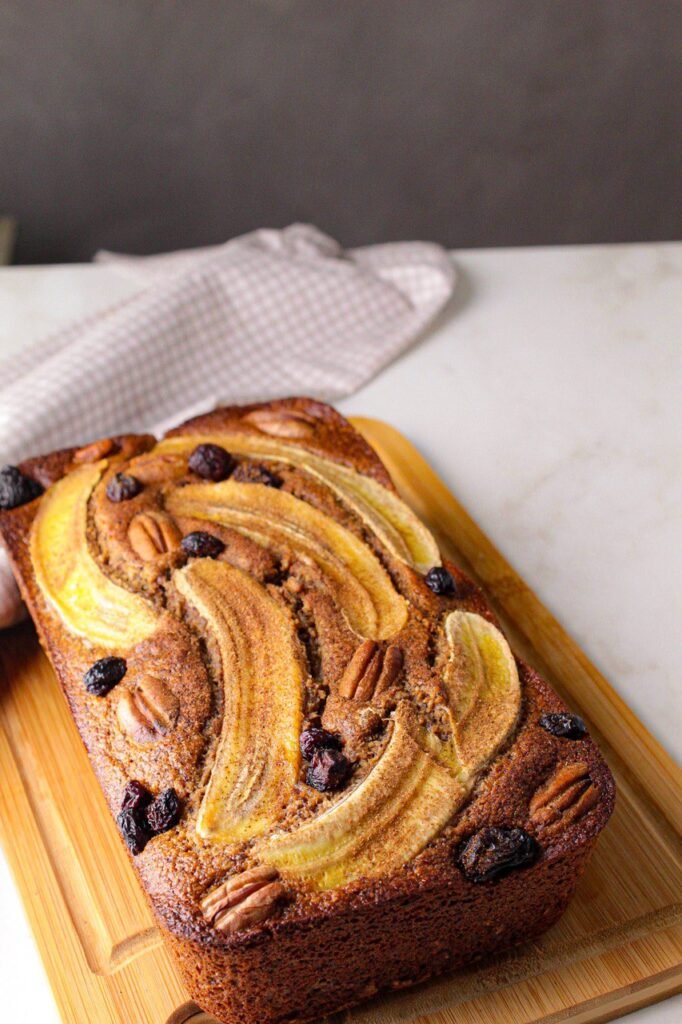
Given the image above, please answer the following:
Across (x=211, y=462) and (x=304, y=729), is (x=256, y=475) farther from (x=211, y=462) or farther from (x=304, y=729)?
(x=304, y=729)

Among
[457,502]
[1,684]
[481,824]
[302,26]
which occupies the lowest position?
[1,684]

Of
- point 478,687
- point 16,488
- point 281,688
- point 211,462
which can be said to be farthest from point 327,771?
point 16,488

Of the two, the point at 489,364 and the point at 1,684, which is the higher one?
the point at 489,364

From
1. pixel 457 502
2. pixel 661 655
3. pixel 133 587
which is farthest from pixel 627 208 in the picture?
pixel 133 587

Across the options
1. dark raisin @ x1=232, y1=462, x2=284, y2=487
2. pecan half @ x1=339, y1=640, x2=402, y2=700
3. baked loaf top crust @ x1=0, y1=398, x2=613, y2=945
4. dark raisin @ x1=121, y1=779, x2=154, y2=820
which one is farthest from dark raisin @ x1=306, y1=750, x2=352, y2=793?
dark raisin @ x1=232, y1=462, x2=284, y2=487

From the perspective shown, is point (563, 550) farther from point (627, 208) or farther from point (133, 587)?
point (627, 208)
